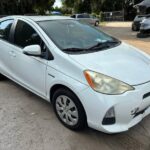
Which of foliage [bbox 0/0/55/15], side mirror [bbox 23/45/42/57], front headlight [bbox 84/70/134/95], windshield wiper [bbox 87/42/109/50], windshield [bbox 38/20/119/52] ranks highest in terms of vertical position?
foliage [bbox 0/0/55/15]

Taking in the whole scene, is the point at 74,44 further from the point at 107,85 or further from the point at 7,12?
the point at 7,12

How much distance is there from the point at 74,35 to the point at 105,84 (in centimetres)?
135

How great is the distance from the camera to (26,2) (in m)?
31.5

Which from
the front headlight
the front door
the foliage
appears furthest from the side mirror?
the foliage

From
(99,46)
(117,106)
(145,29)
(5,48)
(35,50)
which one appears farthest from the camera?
(145,29)

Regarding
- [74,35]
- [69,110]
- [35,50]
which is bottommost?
[69,110]

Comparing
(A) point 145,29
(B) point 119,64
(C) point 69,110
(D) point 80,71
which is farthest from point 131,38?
(D) point 80,71

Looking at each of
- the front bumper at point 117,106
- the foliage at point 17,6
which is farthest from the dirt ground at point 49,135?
the foliage at point 17,6

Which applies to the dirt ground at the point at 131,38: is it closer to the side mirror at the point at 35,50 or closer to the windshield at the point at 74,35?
the windshield at the point at 74,35

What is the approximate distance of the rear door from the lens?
4.65 m

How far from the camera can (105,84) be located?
3.04 meters

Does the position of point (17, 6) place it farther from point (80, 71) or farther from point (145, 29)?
point (80, 71)

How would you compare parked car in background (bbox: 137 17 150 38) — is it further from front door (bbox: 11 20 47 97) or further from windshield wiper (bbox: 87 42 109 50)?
front door (bbox: 11 20 47 97)

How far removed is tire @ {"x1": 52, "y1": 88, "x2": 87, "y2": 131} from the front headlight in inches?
13.3
